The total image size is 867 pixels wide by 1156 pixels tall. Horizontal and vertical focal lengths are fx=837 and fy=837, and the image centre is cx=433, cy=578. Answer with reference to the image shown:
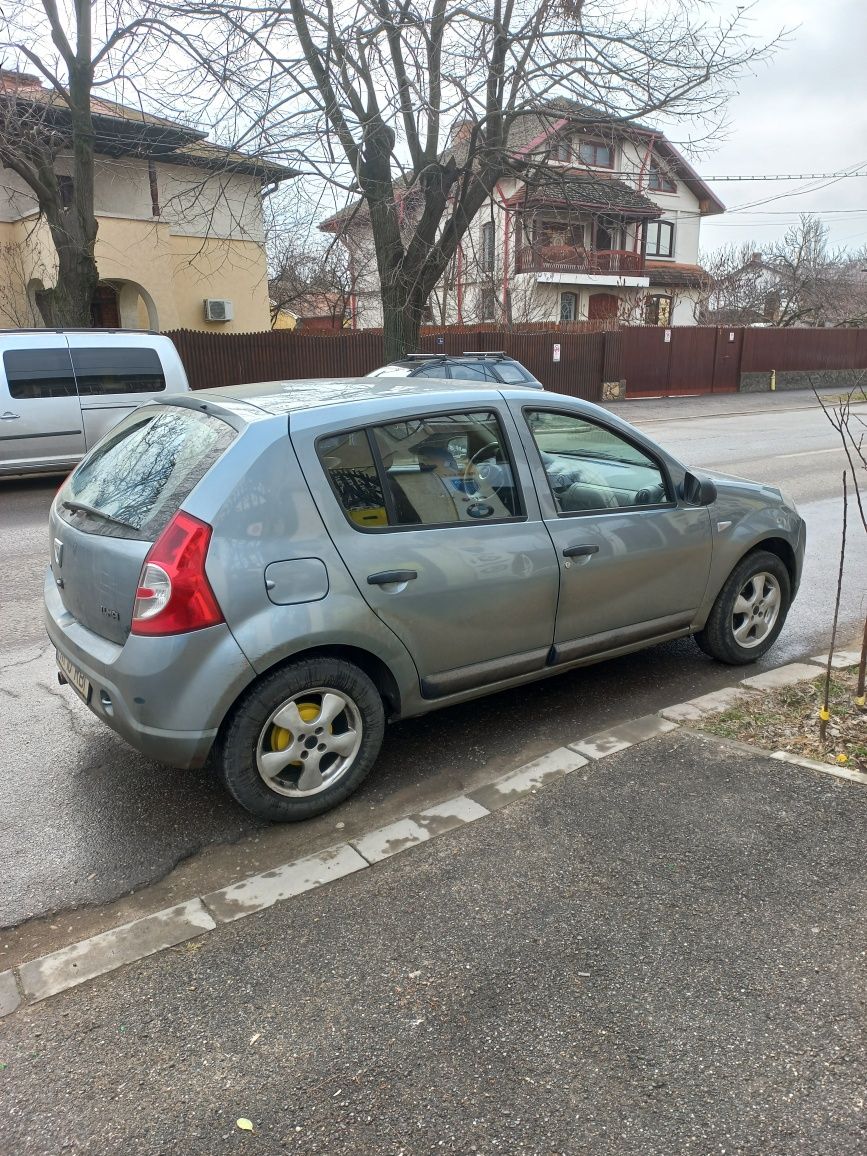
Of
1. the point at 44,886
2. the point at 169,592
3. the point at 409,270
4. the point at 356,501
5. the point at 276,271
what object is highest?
the point at 276,271

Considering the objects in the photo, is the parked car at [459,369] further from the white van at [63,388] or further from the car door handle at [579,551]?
the car door handle at [579,551]

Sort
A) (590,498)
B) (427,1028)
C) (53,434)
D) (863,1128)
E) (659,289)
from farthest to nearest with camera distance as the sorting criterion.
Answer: (659,289) < (53,434) < (590,498) < (427,1028) < (863,1128)

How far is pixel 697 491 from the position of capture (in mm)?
4375

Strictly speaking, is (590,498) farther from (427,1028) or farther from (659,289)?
(659,289)

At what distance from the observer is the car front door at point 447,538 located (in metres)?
3.31

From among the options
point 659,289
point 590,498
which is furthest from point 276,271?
point 590,498

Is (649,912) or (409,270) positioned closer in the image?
(649,912)

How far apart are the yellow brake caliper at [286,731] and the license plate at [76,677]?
2.60 ft

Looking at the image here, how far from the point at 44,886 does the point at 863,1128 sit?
2639 millimetres

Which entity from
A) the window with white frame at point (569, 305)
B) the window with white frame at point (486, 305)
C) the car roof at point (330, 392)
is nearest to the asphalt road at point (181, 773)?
the car roof at point (330, 392)

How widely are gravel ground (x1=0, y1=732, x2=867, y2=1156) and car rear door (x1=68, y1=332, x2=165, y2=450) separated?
962 cm

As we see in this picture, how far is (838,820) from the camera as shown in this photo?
3230mm

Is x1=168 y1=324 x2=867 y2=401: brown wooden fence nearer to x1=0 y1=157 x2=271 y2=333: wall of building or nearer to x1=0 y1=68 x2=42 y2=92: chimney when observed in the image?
x1=0 y1=157 x2=271 y2=333: wall of building

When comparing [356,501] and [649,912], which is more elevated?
[356,501]
